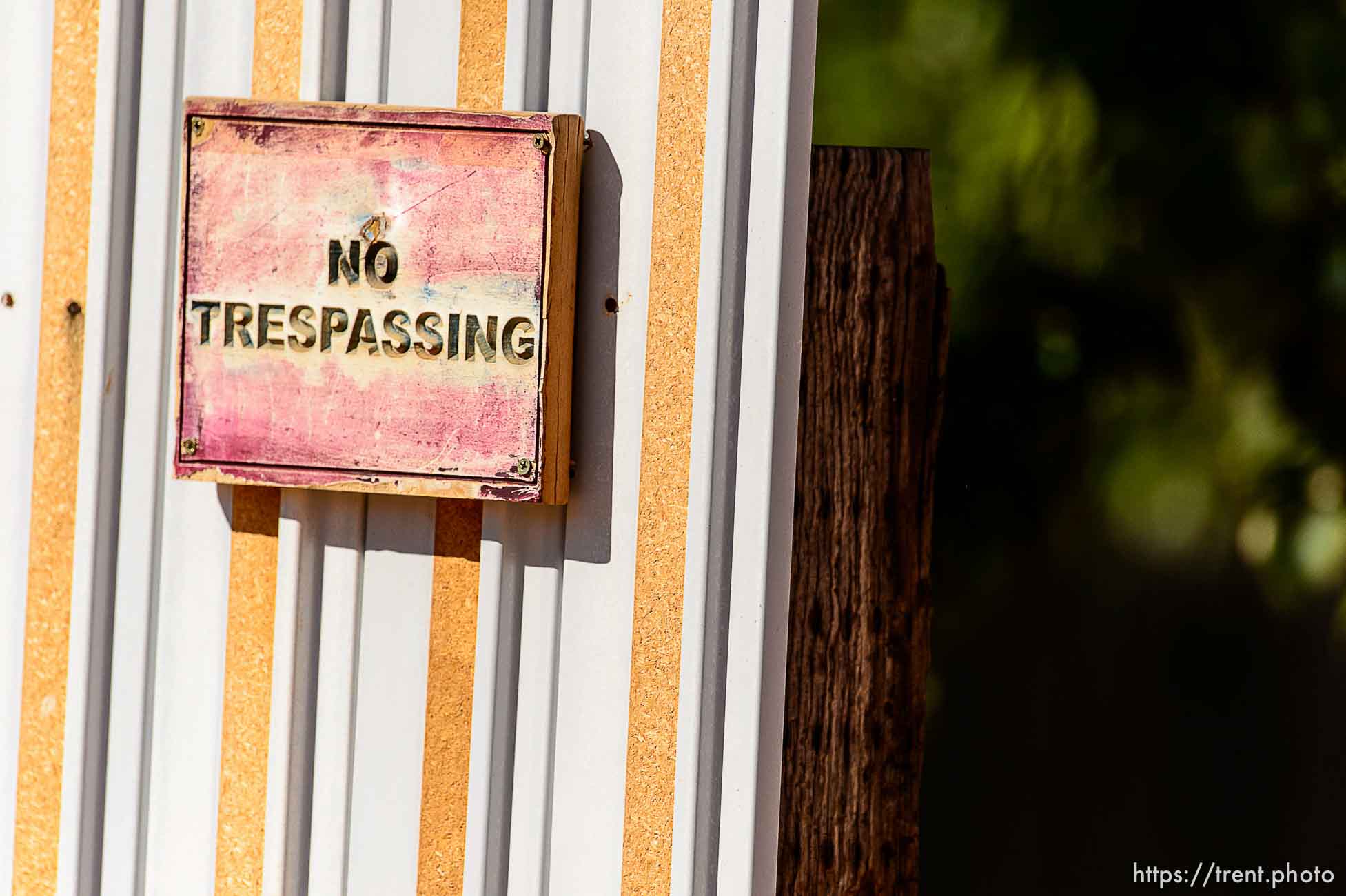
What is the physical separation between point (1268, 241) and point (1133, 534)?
513 millimetres

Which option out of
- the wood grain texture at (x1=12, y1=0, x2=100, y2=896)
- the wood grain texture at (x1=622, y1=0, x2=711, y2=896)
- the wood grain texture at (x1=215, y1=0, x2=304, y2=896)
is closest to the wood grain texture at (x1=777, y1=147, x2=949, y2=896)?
the wood grain texture at (x1=622, y1=0, x2=711, y2=896)

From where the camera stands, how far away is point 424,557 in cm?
101

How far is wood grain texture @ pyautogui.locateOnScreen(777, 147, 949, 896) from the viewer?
3.77ft

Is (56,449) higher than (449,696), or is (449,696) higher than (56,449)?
(56,449)

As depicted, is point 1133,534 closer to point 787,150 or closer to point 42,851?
point 787,150

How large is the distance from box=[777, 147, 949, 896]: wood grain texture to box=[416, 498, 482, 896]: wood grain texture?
305 millimetres

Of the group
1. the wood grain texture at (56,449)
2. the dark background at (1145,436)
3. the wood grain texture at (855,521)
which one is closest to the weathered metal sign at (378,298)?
the wood grain texture at (56,449)

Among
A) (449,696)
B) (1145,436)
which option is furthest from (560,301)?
(1145,436)

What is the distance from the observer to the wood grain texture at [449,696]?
1.00 meters

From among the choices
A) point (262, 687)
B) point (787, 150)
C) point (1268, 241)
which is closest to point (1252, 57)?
point (1268, 241)

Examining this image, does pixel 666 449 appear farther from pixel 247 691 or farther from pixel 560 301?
pixel 247 691

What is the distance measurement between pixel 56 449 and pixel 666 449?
1.63 feet

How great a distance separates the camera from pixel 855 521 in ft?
3.79

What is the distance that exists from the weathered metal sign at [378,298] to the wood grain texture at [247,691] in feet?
0.18
